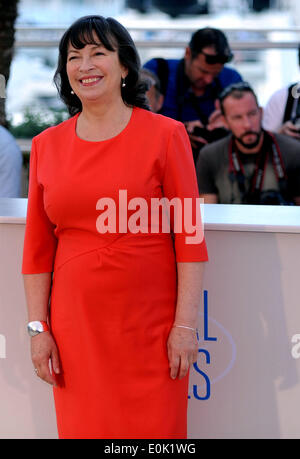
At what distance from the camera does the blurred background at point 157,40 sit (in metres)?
5.16

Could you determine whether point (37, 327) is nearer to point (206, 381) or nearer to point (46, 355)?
point (46, 355)

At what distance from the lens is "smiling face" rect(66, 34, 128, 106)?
1.61 meters

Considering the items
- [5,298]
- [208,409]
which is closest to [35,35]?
[5,298]

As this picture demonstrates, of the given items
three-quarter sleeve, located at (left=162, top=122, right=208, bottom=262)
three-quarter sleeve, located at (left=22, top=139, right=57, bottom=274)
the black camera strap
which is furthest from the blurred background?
three-quarter sleeve, located at (left=162, top=122, right=208, bottom=262)

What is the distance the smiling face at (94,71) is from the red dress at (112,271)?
0.11 m

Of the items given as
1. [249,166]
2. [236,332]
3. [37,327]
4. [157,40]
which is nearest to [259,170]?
[249,166]

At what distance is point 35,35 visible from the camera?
551cm

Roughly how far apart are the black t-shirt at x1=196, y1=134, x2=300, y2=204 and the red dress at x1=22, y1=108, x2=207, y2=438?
1444 millimetres

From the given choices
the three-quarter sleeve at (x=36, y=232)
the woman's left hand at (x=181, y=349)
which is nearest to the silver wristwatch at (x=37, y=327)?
the three-quarter sleeve at (x=36, y=232)

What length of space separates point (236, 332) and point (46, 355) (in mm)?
Result: 667

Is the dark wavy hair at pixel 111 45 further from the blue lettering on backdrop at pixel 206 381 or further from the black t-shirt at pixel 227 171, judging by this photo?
the black t-shirt at pixel 227 171

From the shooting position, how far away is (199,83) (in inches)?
147
